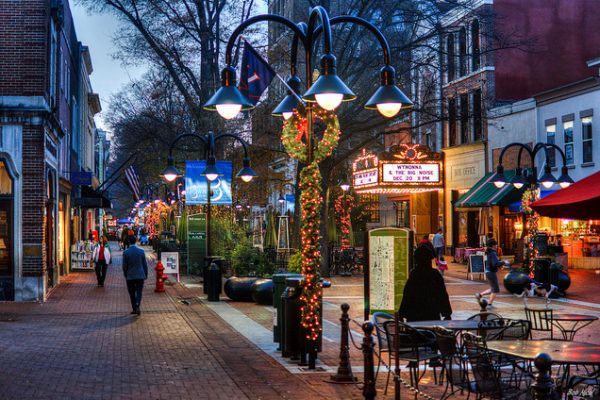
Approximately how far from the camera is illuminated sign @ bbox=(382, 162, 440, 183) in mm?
37906

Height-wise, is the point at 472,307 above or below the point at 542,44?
below

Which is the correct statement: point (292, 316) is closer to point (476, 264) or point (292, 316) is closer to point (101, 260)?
point (101, 260)

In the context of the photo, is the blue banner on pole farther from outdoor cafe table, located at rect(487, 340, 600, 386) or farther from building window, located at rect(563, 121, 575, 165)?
outdoor cafe table, located at rect(487, 340, 600, 386)

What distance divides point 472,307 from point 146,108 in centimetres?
3014

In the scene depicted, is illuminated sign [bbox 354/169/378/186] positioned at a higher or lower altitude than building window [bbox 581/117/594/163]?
lower

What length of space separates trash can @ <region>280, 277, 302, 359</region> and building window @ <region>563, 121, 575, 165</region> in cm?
2514

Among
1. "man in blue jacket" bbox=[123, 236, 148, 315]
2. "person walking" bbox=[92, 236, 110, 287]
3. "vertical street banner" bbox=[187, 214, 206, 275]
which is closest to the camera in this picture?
"man in blue jacket" bbox=[123, 236, 148, 315]

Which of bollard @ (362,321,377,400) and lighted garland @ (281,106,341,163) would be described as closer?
bollard @ (362,321,377,400)

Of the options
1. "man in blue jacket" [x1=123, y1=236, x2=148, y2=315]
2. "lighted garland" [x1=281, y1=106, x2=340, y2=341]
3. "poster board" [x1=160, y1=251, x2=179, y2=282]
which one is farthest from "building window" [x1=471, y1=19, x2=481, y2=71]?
"lighted garland" [x1=281, y1=106, x2=340, y2=341]

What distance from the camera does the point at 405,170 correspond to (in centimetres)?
3828

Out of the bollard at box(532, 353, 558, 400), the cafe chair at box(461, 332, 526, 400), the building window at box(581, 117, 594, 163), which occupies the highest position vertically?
the building window at box(581, 117, 594, 163)

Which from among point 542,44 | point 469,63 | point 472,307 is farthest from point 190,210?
point 472,307

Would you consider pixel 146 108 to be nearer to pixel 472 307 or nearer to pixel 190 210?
pixel 190 210

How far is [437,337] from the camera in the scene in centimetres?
Result: 975
